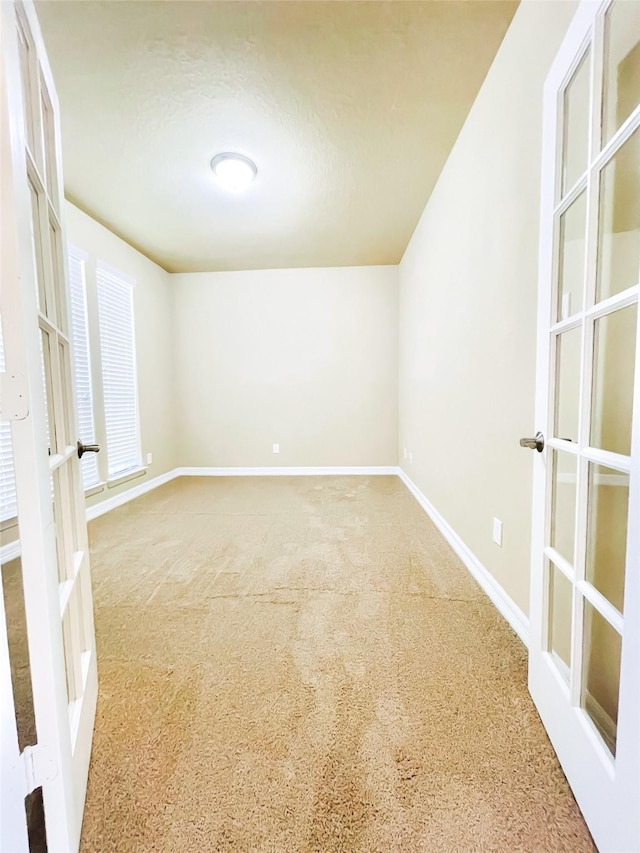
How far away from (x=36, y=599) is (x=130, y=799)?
62 cm

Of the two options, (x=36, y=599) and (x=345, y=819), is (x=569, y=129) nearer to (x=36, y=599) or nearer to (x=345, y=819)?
(x=36, y=599)

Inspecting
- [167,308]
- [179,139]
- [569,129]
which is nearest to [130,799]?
[569,129]

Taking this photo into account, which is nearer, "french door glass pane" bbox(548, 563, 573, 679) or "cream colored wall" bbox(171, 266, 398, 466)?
"french door glass pane" bbox(548, 563, 573, 679)

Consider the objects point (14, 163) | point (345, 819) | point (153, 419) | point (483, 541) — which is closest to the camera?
point (14, 163)

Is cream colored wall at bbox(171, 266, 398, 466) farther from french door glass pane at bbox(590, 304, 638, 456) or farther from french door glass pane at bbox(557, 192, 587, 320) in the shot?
french door glass pane at bbox(590, 304, 638, 456)

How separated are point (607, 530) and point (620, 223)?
2.40 feet

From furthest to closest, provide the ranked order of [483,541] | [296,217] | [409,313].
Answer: [409,313] → [296,217] → [483,541]

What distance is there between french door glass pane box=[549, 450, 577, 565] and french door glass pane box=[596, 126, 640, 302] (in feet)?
1.45

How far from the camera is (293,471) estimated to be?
15.0 ft

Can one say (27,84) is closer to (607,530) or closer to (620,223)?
(620,223)

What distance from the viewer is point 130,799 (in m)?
0.86

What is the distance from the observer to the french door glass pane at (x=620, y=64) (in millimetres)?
776

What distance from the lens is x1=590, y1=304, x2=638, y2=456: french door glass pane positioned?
81 cm

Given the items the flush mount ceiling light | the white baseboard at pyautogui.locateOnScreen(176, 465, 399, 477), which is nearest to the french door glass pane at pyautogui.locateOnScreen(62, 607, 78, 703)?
the flush mount ceiling light
